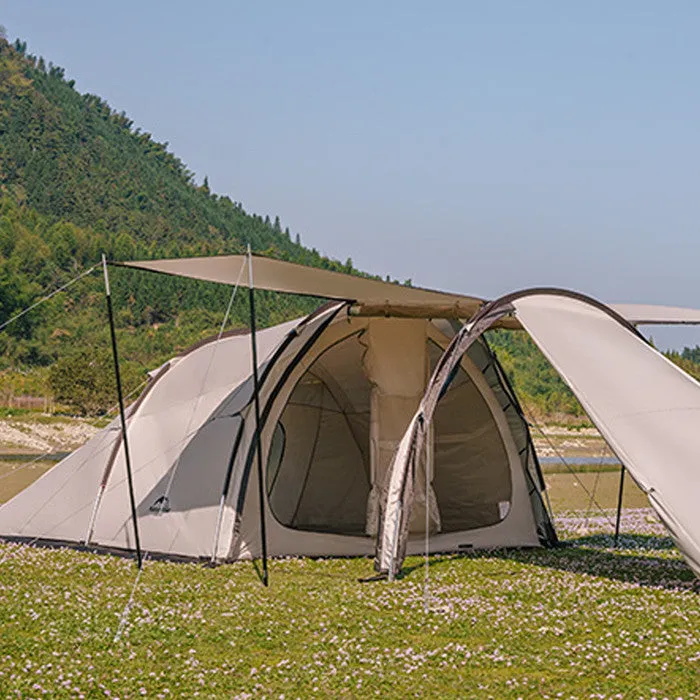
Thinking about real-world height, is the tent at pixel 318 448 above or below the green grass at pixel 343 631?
above

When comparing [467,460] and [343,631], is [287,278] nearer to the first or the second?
[343,631]

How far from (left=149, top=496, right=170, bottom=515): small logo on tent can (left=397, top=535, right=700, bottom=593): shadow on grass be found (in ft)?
11.4

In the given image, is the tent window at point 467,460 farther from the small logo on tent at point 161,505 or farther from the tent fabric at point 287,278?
the small logo on tent at point 161,505

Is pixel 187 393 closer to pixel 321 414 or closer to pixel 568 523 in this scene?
pixel 321 414

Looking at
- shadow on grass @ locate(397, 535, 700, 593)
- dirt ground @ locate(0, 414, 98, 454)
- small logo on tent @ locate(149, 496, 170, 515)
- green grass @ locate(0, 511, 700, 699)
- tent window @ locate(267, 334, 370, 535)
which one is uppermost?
tent window @ locate(267, 334, 370, 535)

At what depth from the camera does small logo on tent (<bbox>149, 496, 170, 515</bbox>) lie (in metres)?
14.7

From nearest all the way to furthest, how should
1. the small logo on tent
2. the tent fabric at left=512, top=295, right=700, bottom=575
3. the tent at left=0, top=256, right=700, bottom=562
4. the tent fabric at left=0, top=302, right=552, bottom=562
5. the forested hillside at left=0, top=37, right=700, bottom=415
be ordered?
the tent fabric at left=512, top=295, right=700, bottom=575
the tent at left=0, top=256, right=700, bottom=562
the tent fabric at left=0, top=302, right=552, bottom=562
the small logo on tent
the forested hillside at left=0, top=37, right=700, bottom=415

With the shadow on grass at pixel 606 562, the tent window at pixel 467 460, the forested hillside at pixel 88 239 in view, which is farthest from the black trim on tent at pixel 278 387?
the forested hillside at pixel 88 239

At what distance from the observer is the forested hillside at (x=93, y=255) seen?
84.9 meters

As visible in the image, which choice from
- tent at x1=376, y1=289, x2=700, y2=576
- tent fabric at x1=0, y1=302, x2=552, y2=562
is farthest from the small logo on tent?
tent at x1=376, y1=289, x2=700, y2=576

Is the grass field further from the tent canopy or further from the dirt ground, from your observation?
the dirt ground

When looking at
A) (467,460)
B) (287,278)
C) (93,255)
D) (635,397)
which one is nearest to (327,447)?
(467,460)

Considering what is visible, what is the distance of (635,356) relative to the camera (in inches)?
510

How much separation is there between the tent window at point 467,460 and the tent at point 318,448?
24 mm
